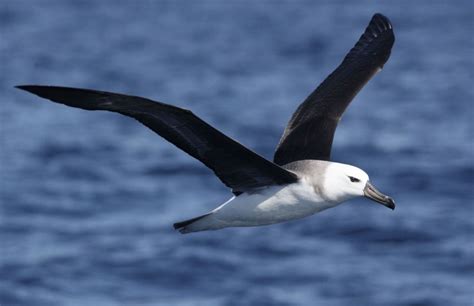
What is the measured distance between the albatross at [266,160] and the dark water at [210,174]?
6.17 metres

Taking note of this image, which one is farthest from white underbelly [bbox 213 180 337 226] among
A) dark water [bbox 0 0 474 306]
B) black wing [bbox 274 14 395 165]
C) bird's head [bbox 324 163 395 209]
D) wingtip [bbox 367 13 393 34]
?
dark water [bbox 0 0 474 306]

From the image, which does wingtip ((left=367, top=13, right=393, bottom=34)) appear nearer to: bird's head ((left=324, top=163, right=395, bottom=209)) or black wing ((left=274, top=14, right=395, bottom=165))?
black wing ((left=274, top=14, right=395, bottom=165))

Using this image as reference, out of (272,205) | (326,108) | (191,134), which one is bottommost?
(272,205)

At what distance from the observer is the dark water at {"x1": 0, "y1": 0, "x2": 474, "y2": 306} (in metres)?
18.3

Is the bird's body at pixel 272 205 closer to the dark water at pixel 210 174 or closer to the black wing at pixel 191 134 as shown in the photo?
the black wing at pixel 191 134

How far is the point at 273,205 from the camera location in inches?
408

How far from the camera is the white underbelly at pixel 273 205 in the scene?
10.3 meters

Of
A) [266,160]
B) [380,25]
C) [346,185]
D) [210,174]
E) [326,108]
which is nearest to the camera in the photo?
[266,160]

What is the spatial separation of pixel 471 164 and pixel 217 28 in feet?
56.6

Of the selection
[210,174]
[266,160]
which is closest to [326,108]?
[266,160]

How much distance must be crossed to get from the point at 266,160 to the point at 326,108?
7.51 feet

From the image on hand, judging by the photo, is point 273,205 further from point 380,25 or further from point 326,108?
Answer: point 380,25

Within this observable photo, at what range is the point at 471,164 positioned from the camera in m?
24.0

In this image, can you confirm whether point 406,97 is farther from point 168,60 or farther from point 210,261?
point 210,261
